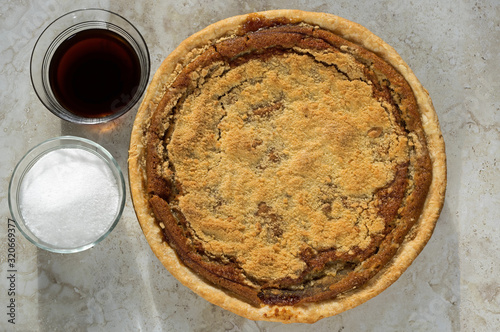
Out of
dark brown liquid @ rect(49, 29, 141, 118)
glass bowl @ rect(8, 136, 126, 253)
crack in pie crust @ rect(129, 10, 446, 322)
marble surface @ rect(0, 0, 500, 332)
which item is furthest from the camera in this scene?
marble surface @ rect(0, 0, 500, 332)

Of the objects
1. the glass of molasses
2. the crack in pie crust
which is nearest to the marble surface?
the glass of molasses

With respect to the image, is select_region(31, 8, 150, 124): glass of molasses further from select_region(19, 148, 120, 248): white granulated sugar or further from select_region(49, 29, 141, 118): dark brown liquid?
select_region(19, 148, 120, 248): white granulated sugar

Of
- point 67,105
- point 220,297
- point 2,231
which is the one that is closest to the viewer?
point 220,297

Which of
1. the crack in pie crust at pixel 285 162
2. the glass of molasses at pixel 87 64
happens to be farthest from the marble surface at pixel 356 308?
the crack in pie crust at pixel 285 162

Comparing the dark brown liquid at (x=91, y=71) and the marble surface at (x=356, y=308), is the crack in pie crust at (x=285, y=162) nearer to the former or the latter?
the dark brown liquid at (x=91, y=71)

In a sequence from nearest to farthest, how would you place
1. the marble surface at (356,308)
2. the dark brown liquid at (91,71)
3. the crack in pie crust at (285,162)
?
the crack in pie crust at (285,162) → the dark brown liquid at (91,71) → the marble surface at (356,308)

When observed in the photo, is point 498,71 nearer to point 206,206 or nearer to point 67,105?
point 206,206

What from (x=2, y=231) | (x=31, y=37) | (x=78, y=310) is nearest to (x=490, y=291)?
(x=78, y=310)
